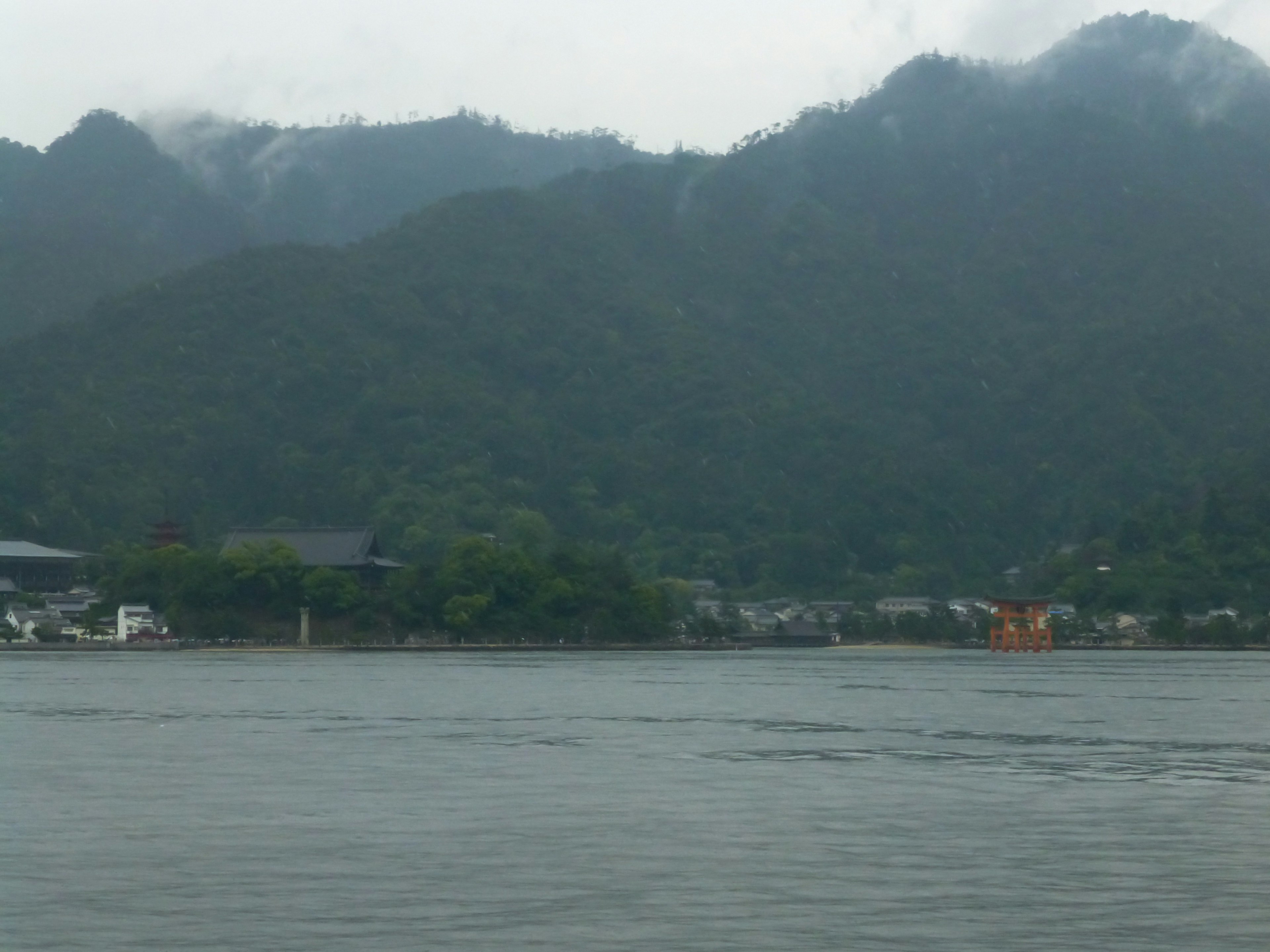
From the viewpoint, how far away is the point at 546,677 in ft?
174

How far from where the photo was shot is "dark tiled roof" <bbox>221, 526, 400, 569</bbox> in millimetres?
91188

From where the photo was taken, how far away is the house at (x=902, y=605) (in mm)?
114312

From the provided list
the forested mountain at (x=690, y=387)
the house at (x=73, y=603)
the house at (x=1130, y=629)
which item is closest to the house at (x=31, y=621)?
the house at (x=73, y=603)

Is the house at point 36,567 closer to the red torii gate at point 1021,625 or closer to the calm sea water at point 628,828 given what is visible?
the red torii gate at point 1021,625

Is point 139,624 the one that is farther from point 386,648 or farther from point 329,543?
point 386,648

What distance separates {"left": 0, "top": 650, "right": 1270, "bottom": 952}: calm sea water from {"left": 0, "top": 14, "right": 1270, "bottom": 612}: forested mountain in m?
75.1

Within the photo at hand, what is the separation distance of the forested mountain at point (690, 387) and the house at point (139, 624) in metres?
25.0

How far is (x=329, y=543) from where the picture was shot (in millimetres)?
93375

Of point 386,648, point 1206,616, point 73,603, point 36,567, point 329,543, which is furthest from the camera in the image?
point 36,567

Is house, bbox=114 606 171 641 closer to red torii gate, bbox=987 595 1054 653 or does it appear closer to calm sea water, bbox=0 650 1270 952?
red torii gate, bbox=987 595 1054 653

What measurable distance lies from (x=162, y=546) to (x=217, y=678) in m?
45.2

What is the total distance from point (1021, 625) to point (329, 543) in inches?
1471

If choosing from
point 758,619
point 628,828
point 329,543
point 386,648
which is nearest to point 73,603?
point 329,543

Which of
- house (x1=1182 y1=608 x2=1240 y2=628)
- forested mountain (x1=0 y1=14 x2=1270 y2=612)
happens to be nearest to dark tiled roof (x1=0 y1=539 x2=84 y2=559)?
forested mountain (x1=0 y1=14 x2=1270 y2=612)
